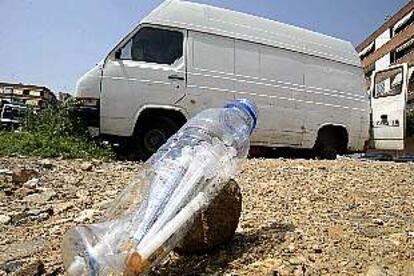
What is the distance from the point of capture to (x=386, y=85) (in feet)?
34.2

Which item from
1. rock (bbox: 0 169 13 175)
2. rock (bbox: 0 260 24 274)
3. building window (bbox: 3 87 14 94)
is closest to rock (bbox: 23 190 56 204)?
rock (bbox: 0 169 13 175)

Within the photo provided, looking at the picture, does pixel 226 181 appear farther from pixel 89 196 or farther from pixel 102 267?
pixel 89 196

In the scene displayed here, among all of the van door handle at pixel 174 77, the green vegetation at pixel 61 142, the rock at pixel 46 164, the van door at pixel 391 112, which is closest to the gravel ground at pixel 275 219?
the rock at pixel 46 164

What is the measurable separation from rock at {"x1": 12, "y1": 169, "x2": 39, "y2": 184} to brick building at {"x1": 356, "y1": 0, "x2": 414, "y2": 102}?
3270cm

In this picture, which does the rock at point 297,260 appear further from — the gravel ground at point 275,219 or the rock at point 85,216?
the rock at point 85,216

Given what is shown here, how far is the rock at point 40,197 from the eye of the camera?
461cm

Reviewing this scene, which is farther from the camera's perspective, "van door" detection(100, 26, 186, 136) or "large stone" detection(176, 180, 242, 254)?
"van door" detection(100, 26, 186, 136)

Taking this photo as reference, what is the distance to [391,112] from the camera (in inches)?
383

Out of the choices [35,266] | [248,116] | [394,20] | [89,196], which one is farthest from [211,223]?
[394,20]

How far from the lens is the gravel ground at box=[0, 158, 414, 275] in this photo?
2.60 meters

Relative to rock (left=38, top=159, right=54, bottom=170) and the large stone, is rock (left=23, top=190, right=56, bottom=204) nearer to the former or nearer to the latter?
rock (left=38, top=159, right=54, bottom=170)

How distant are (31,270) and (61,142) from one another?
5131mm

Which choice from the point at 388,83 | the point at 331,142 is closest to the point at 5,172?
the point at 331,142

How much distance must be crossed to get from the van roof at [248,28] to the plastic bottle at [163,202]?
186 inches
